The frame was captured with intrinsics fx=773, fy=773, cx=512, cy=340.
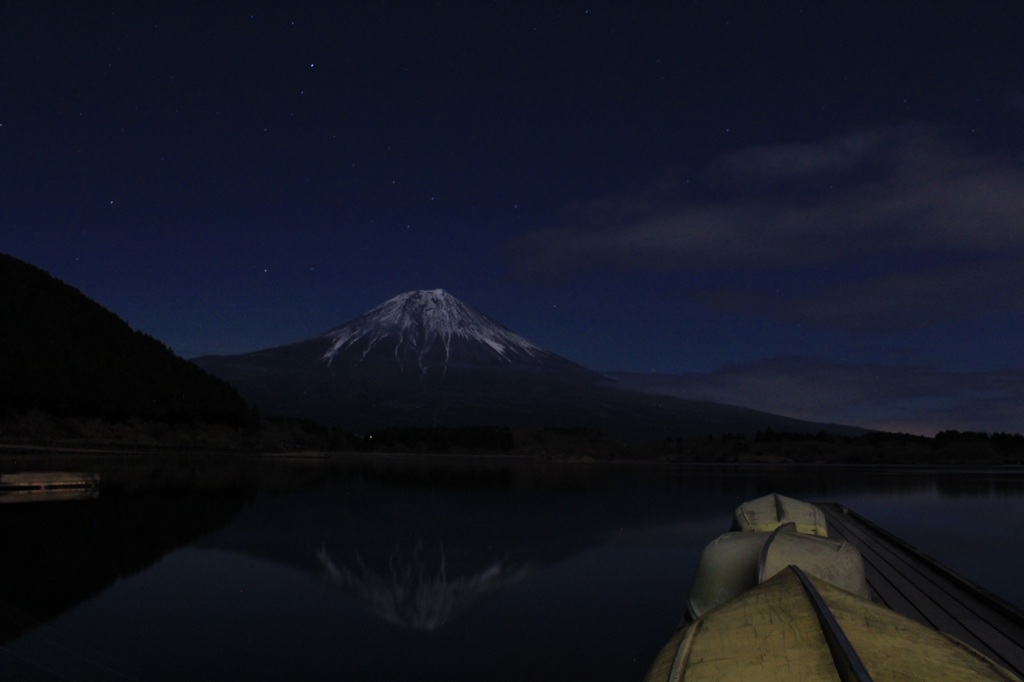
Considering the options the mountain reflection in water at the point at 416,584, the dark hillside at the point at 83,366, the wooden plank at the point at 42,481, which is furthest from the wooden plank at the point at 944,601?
the dark hillside at the point at 83,366

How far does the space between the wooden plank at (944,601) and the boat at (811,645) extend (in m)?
3.31

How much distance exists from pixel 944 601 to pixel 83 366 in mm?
93557

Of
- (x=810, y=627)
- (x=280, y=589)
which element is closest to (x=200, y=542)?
(x=280, y=589)

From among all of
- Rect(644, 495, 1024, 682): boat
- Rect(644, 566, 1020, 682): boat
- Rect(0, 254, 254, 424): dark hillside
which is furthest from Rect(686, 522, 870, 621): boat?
Rect(0, 254, 254, 424): dark hillside

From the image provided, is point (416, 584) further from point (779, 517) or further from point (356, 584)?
point (779, 517)

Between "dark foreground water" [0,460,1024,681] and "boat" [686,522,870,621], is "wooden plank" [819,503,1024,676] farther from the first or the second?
"dark foreground water" [0,460,1024,681]

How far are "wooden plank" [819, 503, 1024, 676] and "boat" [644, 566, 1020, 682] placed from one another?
3.31m

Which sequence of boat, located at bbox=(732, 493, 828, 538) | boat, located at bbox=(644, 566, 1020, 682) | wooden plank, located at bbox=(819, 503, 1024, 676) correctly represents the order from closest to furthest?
boat, located at bbox=(644, 566, 1020, 682) → wooden plank, located at bbox=(819, 503, 1024, 676) → boat, located at bbox=(732, 493, 828, 538)

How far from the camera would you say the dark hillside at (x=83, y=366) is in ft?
261

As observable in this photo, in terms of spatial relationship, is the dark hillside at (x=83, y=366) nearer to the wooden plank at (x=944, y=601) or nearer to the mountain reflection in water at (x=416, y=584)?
the mountain reflection in water at (x=416, y=584)

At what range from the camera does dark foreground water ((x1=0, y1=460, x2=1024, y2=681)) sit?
9.89m

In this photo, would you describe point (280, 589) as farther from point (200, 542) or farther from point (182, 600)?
point (200, 542)

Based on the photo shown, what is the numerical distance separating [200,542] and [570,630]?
38.8 feet

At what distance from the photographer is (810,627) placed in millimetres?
5352
